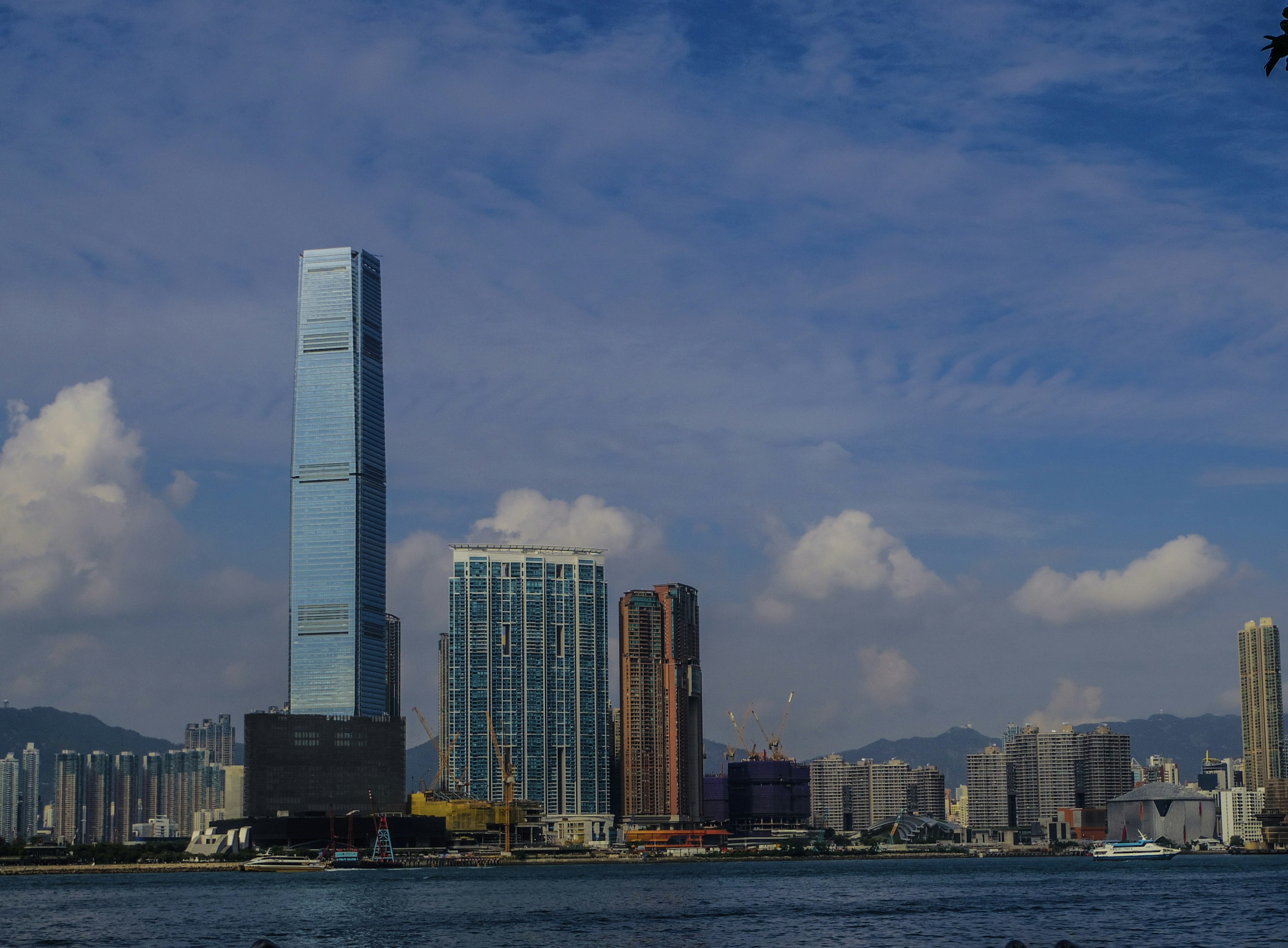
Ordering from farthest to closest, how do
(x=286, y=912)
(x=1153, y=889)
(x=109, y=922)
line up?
1. (x=1153, y=889)
2. (x=286, y=912)
3. (x=109, y=922)

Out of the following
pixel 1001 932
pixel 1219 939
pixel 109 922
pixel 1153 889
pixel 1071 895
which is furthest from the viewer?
pixel 1153 889

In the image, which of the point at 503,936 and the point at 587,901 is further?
the point at 587,901

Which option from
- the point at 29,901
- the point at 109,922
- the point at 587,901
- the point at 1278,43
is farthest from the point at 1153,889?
the point at 1278,43

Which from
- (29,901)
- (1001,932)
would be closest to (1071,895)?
(1001,932)

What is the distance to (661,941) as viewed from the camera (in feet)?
347

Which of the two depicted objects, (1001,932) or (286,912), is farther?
(286,912)

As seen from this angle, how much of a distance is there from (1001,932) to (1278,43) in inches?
3777

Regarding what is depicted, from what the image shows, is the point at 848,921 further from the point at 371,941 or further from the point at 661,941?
the point at 371,941

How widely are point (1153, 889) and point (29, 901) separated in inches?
5157

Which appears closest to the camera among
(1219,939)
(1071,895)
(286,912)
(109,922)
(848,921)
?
(1219,939)

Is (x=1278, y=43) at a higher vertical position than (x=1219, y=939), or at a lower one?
higher

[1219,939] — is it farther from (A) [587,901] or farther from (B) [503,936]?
(A) [587,901]

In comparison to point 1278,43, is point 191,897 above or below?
below

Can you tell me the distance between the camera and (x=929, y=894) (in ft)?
571
